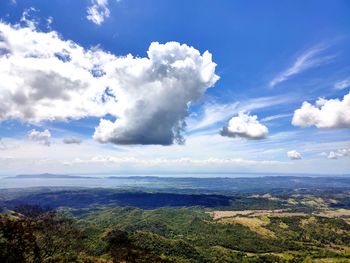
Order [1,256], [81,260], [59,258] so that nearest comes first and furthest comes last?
[1,256], [59,258], [81,260]

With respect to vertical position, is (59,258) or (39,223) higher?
(39,223)

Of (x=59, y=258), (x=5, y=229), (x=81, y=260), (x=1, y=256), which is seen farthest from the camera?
(x=81, y=260)

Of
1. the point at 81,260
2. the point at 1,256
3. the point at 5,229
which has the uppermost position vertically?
the point at 5,229

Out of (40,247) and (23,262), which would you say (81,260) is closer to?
(40,247)

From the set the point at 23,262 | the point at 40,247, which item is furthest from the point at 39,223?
the point at 23,262

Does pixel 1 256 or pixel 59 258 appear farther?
pixel 59 258

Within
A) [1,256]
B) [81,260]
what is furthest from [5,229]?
[81,260]

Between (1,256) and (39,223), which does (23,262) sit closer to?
(1,256)

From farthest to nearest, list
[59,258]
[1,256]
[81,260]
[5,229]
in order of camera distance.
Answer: [81,260] → [59,258] → [5,229] → [1,256]

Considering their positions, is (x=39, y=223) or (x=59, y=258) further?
(x=39, y=223)
